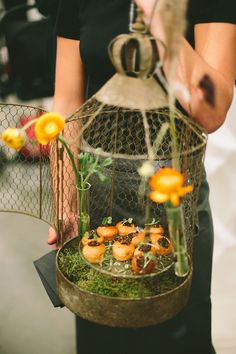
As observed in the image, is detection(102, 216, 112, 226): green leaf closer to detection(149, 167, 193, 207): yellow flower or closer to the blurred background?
detection(149, 167, 193, 207): yellow flower

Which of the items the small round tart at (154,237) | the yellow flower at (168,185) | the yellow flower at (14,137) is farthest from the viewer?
the small round tart at (154,237)

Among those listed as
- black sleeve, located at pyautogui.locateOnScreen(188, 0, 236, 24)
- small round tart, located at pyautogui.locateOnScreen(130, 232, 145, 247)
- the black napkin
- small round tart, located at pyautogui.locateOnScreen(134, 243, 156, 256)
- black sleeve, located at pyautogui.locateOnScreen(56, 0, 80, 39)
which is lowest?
the black napkin

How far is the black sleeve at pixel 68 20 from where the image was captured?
114 cm

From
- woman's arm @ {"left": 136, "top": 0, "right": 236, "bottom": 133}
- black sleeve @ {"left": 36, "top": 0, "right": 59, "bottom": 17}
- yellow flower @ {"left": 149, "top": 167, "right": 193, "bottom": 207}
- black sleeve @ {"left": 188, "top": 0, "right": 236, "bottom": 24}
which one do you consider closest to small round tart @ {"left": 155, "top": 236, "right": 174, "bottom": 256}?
woman's arm @ {"left": 136, "top": 0, "right": 236, "bottom": 133}

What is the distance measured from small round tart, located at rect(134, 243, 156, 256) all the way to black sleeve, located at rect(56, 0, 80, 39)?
0.63 metres

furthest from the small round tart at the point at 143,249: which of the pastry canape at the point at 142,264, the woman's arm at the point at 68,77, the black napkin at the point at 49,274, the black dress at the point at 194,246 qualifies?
the woman's arm at the point at 68,77

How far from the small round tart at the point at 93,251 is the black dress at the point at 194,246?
37cm

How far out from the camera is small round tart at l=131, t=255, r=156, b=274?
2.26 feet

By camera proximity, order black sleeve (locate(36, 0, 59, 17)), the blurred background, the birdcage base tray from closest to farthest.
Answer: the birdcage base tray < black sleeve (locate(36, 0, 59, 17)) < the blurred background

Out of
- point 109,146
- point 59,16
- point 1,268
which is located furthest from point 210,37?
point 1,268

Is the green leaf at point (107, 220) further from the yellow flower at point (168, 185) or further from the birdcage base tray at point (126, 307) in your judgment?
the yellow flower at point (168, 185)

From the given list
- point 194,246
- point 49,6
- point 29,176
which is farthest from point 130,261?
point 29,176

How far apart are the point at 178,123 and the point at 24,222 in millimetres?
1861

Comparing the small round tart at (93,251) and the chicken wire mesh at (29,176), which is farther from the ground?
the small round tart at (93,251)
